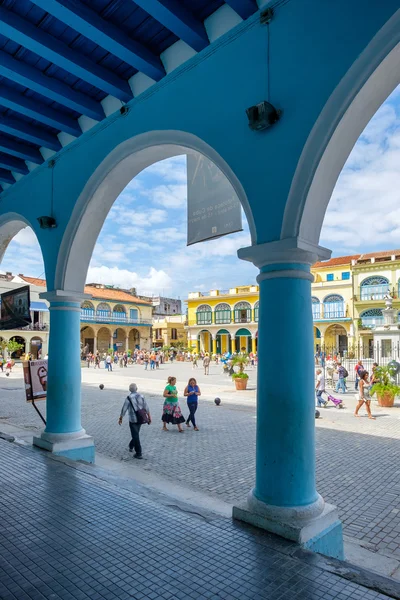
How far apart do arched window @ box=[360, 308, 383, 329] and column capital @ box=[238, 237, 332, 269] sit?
3558 cm

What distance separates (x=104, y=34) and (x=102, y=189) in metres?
1.86

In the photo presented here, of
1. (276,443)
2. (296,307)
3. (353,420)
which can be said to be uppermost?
(296,307)

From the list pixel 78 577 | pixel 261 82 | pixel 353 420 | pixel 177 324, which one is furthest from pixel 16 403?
pixel 177 324

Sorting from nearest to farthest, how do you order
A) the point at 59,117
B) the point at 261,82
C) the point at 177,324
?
the point at 261,82 → the point at 59,117 → the point at 177,324

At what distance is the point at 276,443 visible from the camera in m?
3.18

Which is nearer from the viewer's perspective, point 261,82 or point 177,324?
point 261,82

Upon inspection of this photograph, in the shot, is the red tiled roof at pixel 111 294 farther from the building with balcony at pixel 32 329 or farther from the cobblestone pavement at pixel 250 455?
the cobblestone pavement at pixel 250 455

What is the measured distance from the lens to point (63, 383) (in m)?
5.67

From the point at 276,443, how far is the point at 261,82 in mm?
2774

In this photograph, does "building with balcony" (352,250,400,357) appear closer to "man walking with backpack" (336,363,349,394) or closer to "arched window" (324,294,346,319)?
"arched window" (324,294,346,319)

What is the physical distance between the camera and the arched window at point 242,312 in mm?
44719

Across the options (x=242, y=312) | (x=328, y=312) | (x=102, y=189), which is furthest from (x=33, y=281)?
(x=102, y=189)

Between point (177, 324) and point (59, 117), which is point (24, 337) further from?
point (59, 117)

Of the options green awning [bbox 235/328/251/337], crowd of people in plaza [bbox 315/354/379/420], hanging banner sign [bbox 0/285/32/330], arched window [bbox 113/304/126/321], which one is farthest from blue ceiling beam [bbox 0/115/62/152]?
arched window [bbox 113/304/126/321]
